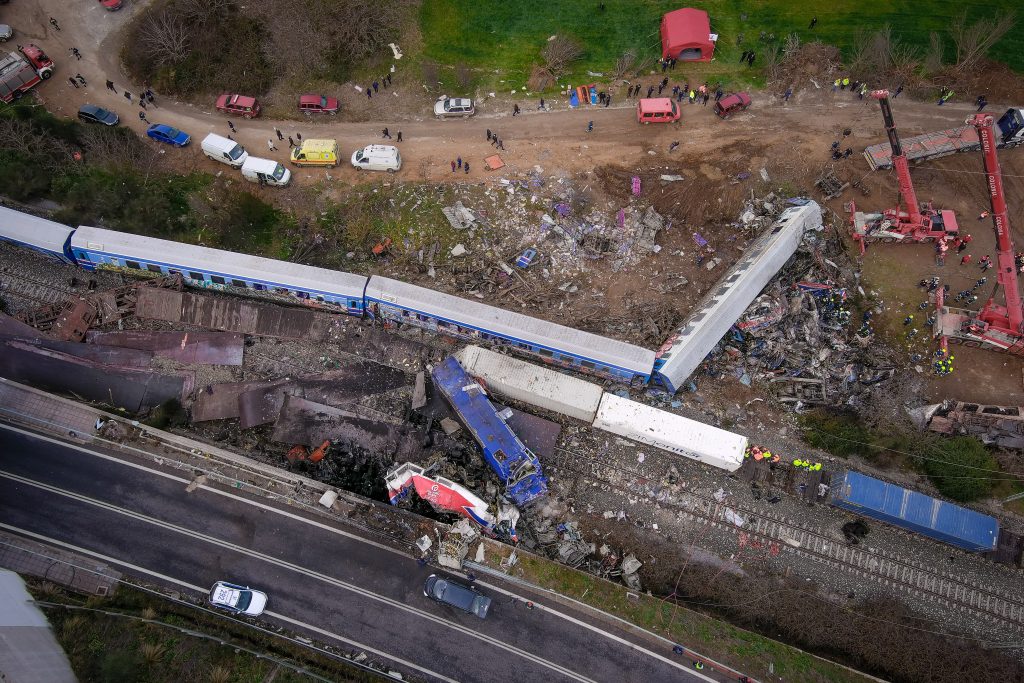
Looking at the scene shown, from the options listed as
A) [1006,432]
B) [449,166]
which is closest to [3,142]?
[449,166]

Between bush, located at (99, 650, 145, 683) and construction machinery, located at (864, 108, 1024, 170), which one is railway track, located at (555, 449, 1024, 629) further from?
construction machinery, located at (864, 108, 1024, 170)

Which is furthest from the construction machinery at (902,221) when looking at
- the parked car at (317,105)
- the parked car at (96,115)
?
the parked car at (96,115)

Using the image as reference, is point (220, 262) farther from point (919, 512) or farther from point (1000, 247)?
point (1000, 247)

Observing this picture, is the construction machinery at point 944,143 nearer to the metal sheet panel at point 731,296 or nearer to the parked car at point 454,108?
the metal sheet panel at point 731,296

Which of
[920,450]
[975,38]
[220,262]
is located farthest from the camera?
[975,38]

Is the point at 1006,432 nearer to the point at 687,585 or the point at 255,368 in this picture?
the point at 687,585

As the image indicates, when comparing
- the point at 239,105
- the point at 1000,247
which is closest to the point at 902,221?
the point at 1000,247
